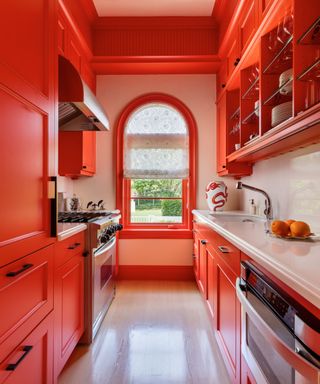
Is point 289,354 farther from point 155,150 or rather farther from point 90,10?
point 90,10

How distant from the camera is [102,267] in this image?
2.32 meters

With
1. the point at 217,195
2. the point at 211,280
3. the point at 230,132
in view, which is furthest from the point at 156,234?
the point at 230,132

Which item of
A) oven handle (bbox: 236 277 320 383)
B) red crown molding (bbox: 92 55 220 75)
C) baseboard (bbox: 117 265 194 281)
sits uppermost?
red crown molding (bbox: 92 55 220 75)

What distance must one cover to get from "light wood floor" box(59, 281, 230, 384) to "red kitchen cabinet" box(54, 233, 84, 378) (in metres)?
0.19

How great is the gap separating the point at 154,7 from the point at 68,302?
2982 mm

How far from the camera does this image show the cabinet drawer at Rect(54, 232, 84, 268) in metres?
1.50

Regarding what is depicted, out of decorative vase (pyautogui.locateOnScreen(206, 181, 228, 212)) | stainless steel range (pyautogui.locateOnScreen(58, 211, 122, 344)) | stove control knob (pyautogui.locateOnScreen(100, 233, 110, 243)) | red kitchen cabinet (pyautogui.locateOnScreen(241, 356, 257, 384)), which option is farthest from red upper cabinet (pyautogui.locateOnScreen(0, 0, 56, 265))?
decorative vase (pyautogui.locateOnScreen(206, 181, 228, 212))

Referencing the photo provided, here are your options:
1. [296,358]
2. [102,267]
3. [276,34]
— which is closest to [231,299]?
[296,358]

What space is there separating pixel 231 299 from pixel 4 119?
1377mm

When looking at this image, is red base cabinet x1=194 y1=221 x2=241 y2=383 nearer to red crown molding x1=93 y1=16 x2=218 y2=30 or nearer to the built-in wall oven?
the built-in wall oven

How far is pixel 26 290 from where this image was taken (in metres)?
1.13

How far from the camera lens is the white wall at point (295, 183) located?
1.62 meters

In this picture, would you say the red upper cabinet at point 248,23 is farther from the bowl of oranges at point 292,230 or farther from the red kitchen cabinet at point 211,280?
the red kitchen cabinet at point 211,280

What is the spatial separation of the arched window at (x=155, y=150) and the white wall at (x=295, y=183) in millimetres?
1219
